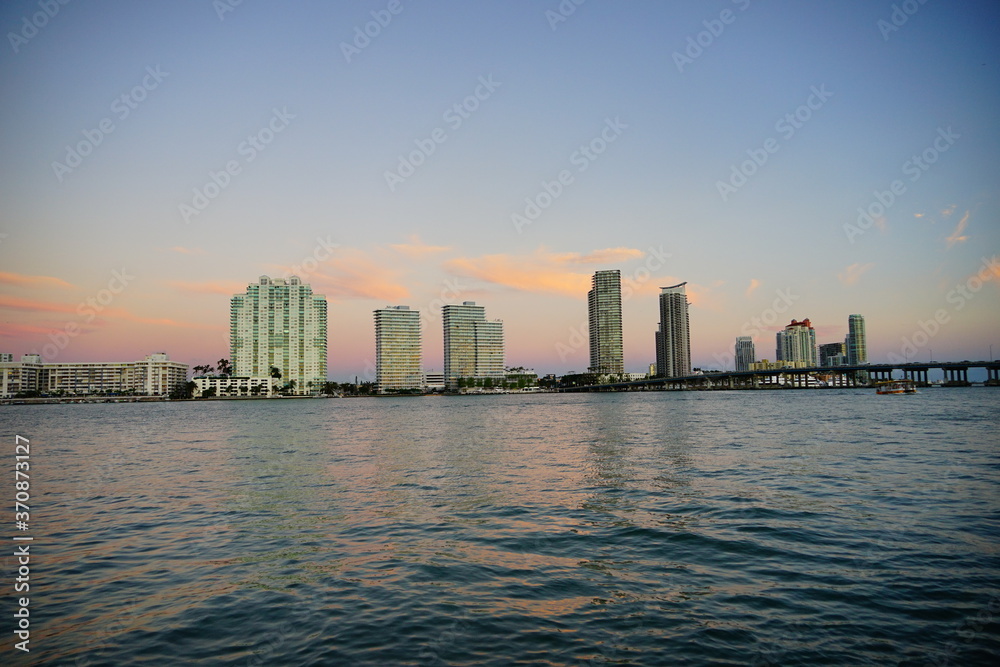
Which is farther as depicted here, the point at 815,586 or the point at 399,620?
the point at 815,586

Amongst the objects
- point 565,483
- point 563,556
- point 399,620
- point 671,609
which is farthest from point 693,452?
point 399,620

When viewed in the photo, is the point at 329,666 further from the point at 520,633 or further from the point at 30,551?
the point at 30,551

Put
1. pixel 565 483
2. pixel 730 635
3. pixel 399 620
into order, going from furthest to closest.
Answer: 1. pixel 565 483
2. pixel 399 620
3. pixel 730 635

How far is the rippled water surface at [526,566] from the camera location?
956cm

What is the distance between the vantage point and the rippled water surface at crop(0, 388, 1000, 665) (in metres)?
9.56

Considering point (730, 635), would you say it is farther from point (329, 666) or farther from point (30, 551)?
point (30, 551)

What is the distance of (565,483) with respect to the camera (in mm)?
25781

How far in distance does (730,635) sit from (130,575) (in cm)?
1336

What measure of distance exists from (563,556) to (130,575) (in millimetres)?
10454

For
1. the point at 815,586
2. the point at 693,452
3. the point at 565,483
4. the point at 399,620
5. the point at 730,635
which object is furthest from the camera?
the point at 693,452

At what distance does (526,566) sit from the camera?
13.8 metres

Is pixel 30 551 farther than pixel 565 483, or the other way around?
pixel 565 483

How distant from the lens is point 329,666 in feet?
29.1

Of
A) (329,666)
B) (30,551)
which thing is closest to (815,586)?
(329,666)
